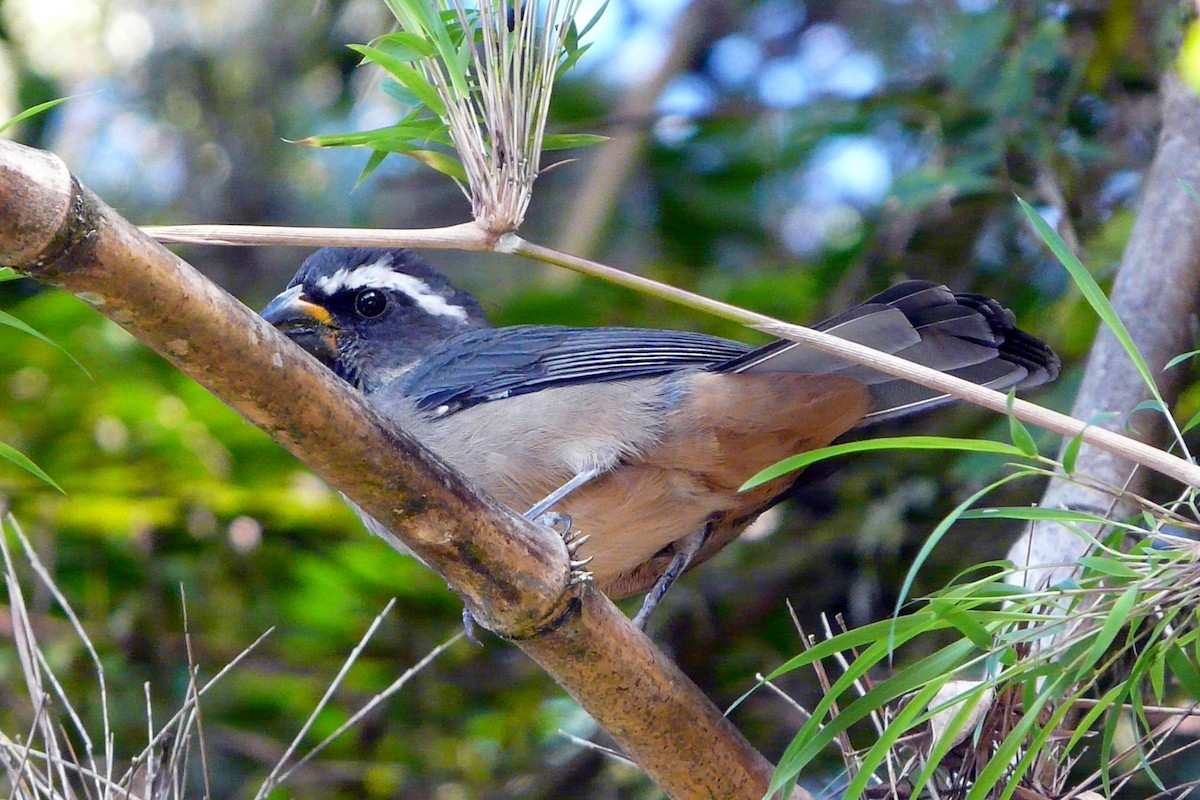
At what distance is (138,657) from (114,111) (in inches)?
135

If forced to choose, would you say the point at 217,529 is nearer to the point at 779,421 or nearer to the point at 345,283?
the point at 345,283

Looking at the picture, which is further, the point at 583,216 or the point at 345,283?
the point at 583,216

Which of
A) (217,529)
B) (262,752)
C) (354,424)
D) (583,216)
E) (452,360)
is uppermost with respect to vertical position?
(354,424)

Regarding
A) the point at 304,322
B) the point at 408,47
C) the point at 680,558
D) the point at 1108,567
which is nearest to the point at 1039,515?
the point at 1108,567

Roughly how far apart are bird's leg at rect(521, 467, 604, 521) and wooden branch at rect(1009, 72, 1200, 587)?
3.57 feet

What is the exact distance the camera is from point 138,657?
5.18m

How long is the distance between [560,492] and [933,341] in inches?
39.3

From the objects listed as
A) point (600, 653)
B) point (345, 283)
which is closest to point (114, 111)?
point (345, 283)

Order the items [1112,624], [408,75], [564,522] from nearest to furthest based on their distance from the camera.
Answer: [1112,624]
[408,75]
[564,522]

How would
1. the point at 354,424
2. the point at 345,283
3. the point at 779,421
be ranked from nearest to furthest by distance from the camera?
1. the point at 354,424
2. the point at 779,421
3. the point at 345,283

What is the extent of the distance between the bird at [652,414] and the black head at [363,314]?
29 cm

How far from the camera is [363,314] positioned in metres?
4.39

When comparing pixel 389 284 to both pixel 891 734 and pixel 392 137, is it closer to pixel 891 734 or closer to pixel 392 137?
pixel 392 137

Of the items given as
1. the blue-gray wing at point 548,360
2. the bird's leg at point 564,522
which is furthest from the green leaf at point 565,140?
the blue-gray wing at point 548,360
